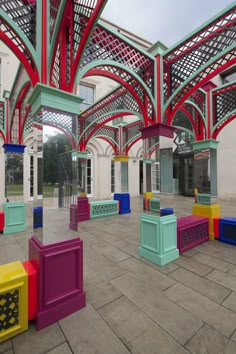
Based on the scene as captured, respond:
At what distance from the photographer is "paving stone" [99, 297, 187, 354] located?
4.36ft

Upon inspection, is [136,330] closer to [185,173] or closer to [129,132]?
[129,132]

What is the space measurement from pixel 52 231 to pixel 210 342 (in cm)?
171

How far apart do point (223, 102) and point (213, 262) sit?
4184 mm

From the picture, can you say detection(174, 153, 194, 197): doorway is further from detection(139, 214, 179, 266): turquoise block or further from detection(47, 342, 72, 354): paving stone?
detection(47, 342, 72, 354): paving stone

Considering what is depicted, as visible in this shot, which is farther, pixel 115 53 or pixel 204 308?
pixel 115 53

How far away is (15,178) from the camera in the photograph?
468 cm

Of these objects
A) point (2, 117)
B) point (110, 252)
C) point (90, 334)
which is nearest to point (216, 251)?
point (110, 252)

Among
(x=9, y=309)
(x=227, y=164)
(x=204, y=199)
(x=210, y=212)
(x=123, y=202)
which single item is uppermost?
(x=227, y=164)

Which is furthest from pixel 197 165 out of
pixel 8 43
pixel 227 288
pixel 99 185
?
pixel 99 185

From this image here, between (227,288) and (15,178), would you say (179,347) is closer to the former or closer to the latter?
(227,288)

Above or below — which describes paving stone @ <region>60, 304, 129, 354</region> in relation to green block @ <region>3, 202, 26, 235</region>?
below

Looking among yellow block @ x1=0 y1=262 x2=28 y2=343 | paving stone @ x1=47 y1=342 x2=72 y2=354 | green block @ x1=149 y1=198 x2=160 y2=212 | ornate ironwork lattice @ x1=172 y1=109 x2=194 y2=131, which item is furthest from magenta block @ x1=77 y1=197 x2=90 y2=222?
ornate ironwork lattice @ x1=172 y1=109 x2=194 y2=131

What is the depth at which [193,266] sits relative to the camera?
2.59 meters

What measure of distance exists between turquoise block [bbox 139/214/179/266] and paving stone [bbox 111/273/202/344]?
558 mm
